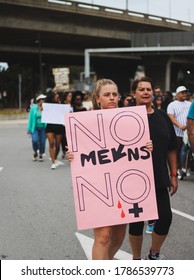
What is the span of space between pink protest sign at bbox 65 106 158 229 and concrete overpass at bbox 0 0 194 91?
33034 millimetres

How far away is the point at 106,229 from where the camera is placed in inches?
139

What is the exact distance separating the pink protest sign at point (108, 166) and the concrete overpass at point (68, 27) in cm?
3303

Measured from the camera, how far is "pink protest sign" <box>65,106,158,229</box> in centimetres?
346

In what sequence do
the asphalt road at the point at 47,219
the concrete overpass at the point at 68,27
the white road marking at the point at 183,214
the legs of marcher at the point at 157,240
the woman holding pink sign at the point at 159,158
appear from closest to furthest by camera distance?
the woman holding pink sign at the point at 159,158, the legs of marcher at the point at 157,240, the asphalt road at the point at 47,219, the white road marking at the point at 183,214, the concrete overpass at the point at 68,27

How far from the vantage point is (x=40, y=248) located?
4.88 meters

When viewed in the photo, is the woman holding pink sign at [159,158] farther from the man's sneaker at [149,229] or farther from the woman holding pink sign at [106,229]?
the man's sneaker at [149,229]

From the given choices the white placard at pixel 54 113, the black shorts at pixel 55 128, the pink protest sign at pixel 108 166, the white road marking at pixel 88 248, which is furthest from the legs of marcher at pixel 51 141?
the pink protest sign at pixel 108 166

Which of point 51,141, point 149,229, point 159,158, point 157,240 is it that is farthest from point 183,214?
point 51,141

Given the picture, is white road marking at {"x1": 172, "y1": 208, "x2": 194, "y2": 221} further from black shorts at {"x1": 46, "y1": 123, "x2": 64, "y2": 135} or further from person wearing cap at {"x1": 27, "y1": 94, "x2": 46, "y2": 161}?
person wearing cap at {"x1": 27, "y1": 94, "x2": 46, "y2": 161}

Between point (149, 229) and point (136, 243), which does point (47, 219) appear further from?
point (136, 243)

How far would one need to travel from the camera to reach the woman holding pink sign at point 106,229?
139 inches
